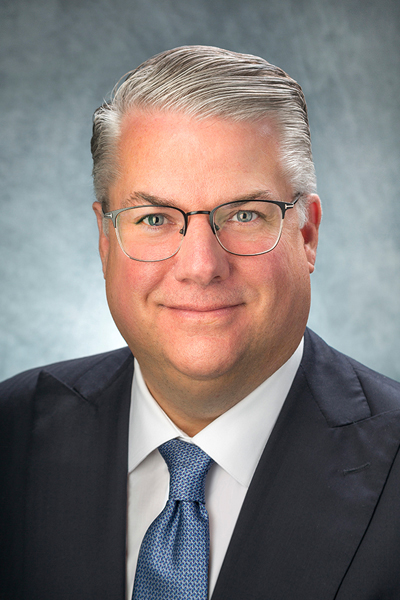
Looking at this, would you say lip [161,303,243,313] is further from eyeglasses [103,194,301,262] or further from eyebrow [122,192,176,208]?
eyebrow [122,192,176,208]

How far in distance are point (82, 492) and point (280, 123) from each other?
4.37ft

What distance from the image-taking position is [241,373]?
200 centimetres

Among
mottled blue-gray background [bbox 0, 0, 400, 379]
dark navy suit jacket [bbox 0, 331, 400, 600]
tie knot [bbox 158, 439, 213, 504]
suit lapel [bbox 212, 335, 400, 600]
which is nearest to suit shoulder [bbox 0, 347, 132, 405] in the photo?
dark navy suit jacket [bbox 0, 331, 400, 600]

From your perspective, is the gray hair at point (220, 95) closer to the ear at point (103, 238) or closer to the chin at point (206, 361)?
the ear at point (103, 238)

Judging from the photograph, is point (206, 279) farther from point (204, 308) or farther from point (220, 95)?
point (220, 95)

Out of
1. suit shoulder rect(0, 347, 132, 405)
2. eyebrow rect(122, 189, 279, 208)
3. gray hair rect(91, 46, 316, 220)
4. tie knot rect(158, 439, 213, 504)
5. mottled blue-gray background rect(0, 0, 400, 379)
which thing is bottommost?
tie knot rect(158, 439, 213, 504)

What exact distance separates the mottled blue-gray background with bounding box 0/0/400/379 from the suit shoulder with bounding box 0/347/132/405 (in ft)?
4.42

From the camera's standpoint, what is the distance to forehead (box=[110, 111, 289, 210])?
190cm

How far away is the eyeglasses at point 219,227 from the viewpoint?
6.39ft

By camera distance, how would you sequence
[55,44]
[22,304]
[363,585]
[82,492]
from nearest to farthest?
[363,585] → [82,492] → [55,44] → [22,304]

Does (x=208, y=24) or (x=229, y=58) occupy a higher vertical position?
(x=208, y=24)

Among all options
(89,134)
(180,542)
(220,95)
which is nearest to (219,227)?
(220,95)

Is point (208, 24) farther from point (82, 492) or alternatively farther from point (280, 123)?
point (82, 492)

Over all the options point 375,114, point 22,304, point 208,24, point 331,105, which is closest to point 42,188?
point 22,304
